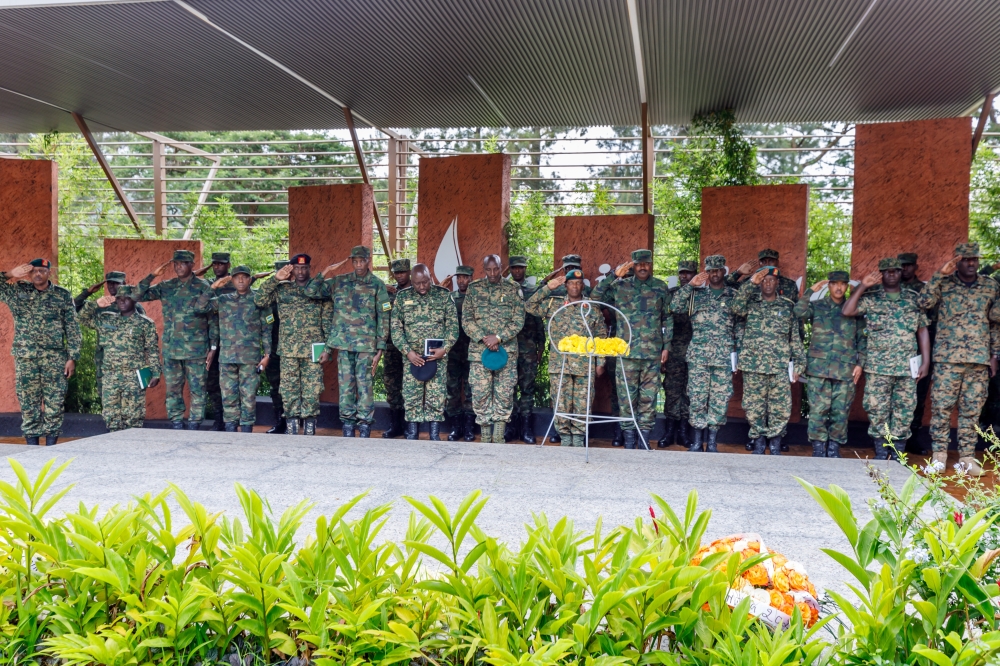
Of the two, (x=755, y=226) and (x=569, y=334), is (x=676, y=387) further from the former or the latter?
(x=755, y=226)

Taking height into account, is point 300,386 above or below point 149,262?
below

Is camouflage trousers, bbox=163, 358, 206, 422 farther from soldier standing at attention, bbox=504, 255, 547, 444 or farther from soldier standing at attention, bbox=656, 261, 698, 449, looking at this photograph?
soldier standing at attention, bbox=656, 261, 698, 449

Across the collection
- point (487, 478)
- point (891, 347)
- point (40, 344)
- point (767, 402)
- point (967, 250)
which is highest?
point (967, 250)

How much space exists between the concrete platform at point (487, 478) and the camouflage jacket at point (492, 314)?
62.6 inches

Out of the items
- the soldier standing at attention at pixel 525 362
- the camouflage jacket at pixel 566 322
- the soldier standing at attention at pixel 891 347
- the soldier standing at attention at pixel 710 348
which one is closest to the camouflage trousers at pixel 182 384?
the soldier standing at attention at pixel 525 362

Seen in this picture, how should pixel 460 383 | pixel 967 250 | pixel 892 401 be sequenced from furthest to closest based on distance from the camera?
pixel 460 383, pixel 892 401, pixel 967 250

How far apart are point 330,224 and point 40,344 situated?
10.2ft

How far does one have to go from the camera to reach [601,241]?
7.78 meters

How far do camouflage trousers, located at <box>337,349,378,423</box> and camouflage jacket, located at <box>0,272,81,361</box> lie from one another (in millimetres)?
2622

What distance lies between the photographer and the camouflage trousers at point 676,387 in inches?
288

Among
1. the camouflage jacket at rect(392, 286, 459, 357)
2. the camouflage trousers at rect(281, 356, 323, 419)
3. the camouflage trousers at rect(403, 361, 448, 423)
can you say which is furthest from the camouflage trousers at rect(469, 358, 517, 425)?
the camouflage trousers at rect(281, 356, 323, 419)

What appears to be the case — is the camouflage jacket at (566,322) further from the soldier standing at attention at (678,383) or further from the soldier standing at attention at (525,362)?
the soldier standing at attention at (678,383)

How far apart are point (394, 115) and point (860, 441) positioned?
651 cm

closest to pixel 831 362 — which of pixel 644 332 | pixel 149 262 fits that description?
pixel 644 332
